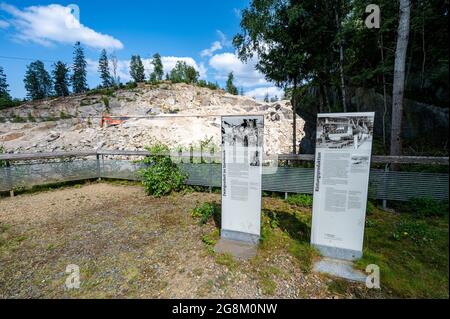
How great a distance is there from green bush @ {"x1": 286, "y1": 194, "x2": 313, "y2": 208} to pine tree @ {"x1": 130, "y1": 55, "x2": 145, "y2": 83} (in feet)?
243

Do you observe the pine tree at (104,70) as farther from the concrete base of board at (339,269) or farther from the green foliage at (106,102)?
the concrete base of board at (339,269)

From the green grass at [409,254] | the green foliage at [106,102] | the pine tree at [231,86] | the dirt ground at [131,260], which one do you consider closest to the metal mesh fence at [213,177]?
the green grass at [409,254]

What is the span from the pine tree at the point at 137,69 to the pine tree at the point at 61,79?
1787cm

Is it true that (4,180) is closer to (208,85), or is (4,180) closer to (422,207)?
(422,207)

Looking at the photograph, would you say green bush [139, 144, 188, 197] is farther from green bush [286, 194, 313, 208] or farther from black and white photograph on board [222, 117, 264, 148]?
black and white photograph on board [222, 117, 264, 148]

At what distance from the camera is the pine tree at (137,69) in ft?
227

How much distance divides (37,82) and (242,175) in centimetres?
8377

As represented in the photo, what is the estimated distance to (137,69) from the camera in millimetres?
69125

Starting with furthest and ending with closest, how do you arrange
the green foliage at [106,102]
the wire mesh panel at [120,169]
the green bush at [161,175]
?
the green foliage at [106,102] < the wire mesh panel at [120,169] < the green bush at [161,175]

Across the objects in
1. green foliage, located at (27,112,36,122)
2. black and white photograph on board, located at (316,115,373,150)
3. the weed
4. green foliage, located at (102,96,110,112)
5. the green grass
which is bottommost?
the weed

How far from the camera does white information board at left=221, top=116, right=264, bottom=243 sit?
3.70m

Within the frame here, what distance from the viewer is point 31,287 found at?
3.08m

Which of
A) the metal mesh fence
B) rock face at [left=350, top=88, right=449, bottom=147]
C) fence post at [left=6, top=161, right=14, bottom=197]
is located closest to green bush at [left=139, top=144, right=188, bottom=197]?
the metal mesh fence
